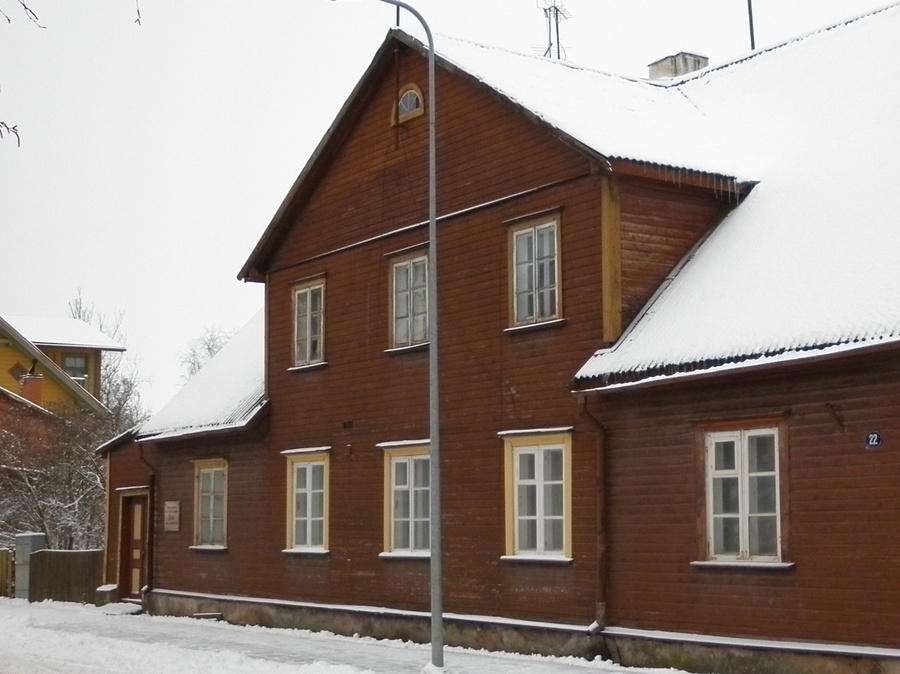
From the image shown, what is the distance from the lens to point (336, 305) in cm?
2353

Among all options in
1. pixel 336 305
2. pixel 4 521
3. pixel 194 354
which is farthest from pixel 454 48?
pixel 194 354

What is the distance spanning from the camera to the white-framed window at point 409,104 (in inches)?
866

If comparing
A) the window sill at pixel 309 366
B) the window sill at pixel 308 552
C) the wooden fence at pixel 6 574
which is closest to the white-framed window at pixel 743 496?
the window sill at pixel 308 552

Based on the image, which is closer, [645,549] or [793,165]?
[645,549]

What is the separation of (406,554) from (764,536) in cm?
698

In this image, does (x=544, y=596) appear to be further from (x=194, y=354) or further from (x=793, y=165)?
(x=194, y=354)

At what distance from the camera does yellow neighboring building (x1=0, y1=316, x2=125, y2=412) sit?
5069 centimetres

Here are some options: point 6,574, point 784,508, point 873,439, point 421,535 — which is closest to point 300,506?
point 421,535

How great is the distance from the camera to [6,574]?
33.0 metres

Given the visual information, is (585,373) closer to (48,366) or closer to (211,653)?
(211,653)

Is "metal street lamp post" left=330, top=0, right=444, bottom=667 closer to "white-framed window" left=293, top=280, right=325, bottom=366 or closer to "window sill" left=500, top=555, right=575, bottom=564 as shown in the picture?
"window sill" left=500, top=555, right=575, bottom=564

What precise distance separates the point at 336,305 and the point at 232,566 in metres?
5.49

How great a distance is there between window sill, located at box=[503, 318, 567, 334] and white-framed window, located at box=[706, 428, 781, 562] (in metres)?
3.04

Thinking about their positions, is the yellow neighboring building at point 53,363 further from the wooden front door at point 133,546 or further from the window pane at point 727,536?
the window pane at point 727,536
